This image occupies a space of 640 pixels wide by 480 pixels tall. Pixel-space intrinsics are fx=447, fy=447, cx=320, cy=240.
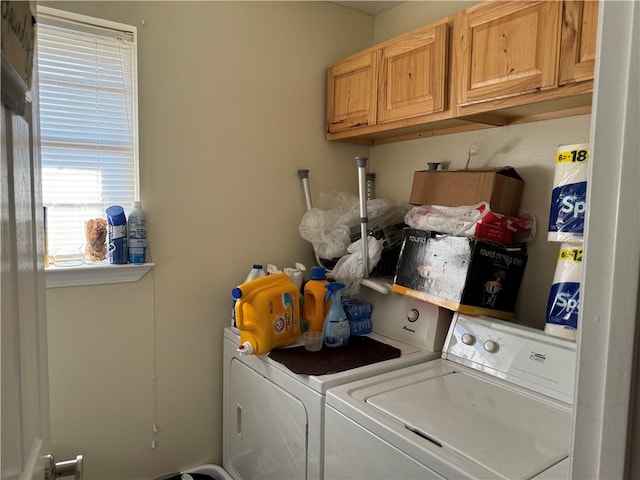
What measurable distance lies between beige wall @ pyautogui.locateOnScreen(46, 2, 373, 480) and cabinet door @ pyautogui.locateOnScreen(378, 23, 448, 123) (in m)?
0.50

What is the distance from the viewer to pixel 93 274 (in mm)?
1898

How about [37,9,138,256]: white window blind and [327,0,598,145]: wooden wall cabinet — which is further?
[37,9,138,256]: white window blind

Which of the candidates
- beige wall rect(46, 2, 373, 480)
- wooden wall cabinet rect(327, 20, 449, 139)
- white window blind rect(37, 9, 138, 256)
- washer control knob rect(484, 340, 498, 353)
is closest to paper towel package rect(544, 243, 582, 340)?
washer control knob rect(484, 340, 498, 353)

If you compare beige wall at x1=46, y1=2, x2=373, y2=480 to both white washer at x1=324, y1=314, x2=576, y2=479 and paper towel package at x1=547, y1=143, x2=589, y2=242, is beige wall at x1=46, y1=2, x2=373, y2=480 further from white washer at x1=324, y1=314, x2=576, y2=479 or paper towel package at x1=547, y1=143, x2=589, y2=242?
paper towel package at x1=547, y1=143, x2=589, y2=242

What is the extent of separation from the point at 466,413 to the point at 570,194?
78 centimetres

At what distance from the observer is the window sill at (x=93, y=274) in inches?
71.4

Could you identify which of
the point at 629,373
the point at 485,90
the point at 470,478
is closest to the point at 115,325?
the point at 470,478

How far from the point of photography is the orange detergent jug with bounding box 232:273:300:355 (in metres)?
1.81

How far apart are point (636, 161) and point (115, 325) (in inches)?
80.2

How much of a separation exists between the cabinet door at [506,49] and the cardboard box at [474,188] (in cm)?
30

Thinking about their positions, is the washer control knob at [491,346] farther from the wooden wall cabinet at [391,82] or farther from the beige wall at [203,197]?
the wooden wall cabinet at [391,82]

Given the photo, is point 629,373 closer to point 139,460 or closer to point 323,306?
point 323,306

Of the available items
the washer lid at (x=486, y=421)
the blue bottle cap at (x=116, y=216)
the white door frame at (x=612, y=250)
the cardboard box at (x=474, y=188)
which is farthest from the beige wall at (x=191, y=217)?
the white door frame at (x=612, y=250)

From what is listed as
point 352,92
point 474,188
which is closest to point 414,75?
point 352,92
